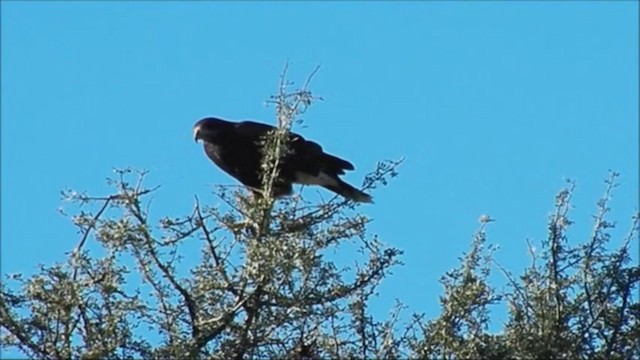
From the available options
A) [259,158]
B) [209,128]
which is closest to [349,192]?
[259,158]

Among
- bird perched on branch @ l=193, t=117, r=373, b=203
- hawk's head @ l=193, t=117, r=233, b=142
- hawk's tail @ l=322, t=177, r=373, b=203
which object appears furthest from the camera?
hawk's head @ l=193, t=117, r=233, b=142

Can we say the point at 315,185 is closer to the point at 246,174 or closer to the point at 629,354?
the point at 246,174

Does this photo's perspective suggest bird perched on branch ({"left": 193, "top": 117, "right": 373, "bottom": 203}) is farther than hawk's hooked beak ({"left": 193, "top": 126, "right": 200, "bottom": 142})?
No

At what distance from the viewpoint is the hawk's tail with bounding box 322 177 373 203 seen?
5137 millimetres

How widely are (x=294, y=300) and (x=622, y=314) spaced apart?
1.11 m

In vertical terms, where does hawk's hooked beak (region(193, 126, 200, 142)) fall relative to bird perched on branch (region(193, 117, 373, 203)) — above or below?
above

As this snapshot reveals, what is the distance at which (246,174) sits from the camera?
19.7ft

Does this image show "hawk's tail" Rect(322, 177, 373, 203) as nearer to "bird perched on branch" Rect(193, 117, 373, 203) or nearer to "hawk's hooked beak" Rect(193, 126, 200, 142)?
"bird perched on branch" Rect(193, 117, 373, 203)

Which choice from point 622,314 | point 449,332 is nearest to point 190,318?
point 449,332

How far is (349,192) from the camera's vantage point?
17.8ft

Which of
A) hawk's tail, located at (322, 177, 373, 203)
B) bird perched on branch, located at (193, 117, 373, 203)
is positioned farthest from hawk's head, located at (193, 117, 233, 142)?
hawk's tail, located at (322, 177, 373, 203)

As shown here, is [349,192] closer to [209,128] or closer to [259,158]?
[259,158]

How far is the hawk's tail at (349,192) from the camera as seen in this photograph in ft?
16.9

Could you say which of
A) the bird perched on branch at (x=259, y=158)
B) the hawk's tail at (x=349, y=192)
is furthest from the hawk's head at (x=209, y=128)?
the hawk's tail at (x=349, y=192)
